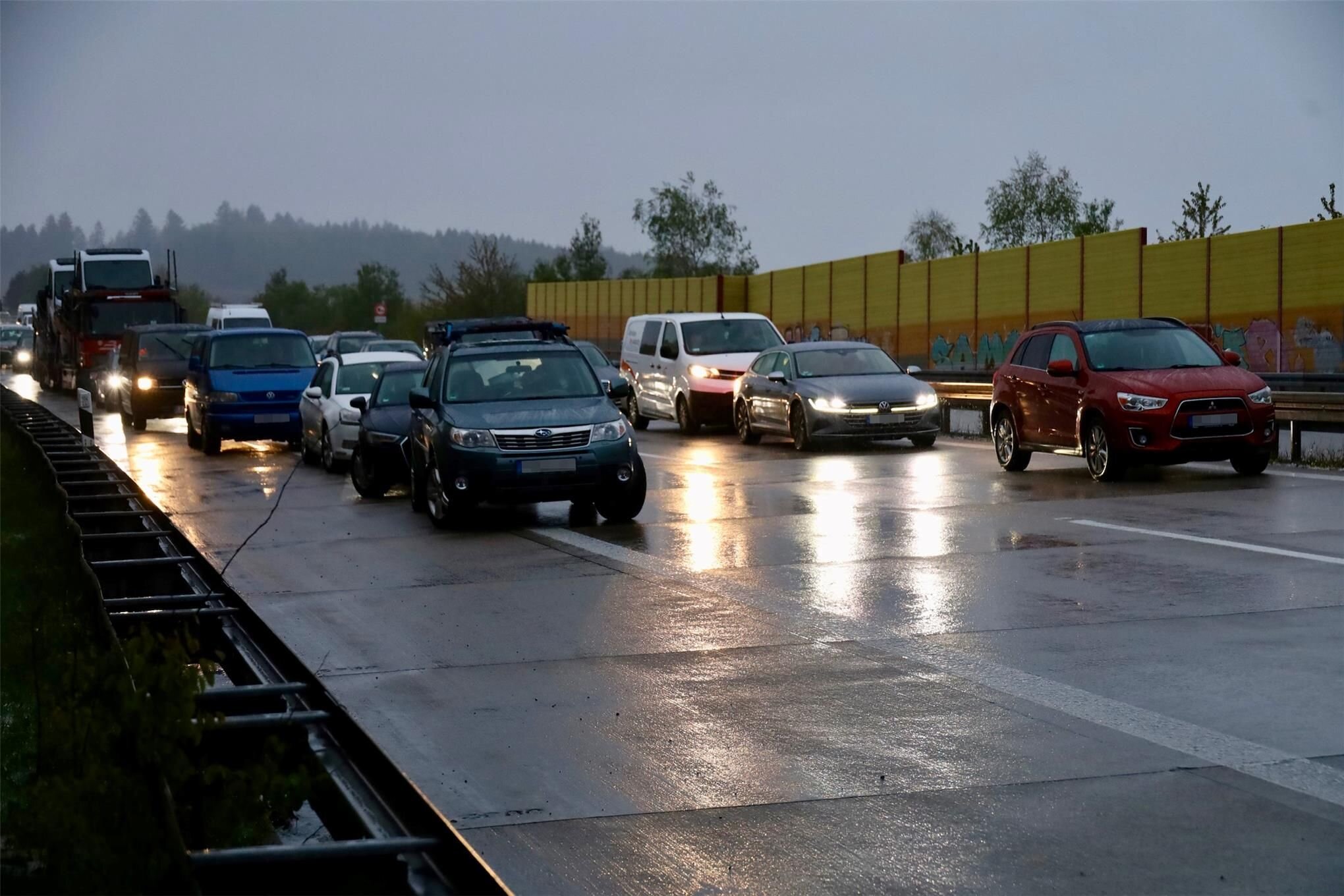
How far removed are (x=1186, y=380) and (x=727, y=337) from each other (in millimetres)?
13223

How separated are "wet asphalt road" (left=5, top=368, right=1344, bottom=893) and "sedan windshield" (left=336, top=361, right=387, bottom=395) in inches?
297

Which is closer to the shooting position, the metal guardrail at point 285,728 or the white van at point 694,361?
the metal guardrail at point 285,728

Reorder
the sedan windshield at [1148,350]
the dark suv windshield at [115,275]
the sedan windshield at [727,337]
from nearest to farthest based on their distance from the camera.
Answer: the sedan windshield at [1148,350] < the sedan windshield at [727,337] < the dark suv windshield at [115,275]

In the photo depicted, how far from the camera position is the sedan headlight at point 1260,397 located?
1772 centimetres

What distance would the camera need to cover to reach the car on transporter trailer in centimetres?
1526

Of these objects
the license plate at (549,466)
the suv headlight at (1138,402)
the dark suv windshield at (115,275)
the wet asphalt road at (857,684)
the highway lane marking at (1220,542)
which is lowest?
the wet asphalt road at (857,684)

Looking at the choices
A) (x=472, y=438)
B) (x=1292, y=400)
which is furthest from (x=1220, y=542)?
(x=1292, y=400)

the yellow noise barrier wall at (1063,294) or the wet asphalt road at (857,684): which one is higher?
the yellow noise barrier wall at (1063,294)

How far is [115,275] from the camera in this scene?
1857 inches

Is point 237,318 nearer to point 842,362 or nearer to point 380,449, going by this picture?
point 842,362

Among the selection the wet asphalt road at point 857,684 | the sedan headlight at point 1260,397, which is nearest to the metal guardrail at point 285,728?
the wet asphalt road at point 857,684

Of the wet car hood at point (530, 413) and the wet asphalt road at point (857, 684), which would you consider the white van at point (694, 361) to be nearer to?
the wet asphalt road at point (857, 684)

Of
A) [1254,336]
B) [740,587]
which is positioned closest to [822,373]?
[1254,336]

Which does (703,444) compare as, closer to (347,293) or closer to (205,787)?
(205,787)
